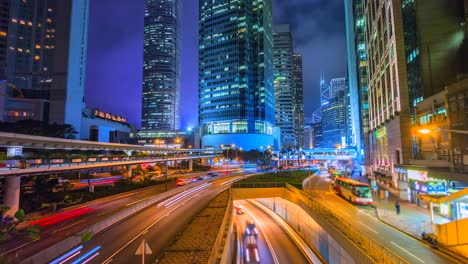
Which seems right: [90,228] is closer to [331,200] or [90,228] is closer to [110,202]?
[110,202]

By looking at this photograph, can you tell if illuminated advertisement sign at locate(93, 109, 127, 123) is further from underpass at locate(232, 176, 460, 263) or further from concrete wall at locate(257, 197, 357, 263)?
concrete wall at locate(257, 197, 357, 263)

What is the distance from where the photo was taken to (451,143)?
2670cm

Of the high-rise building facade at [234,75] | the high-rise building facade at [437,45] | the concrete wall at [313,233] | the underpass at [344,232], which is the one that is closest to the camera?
the underpass at [344,232]

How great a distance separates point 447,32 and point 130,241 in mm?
52687

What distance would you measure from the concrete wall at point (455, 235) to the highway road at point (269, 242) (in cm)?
1292

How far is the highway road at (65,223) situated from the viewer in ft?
58.0

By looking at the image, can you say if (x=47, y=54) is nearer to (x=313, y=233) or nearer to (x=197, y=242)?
(x=197, y=242)

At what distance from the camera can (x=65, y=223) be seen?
23.5m

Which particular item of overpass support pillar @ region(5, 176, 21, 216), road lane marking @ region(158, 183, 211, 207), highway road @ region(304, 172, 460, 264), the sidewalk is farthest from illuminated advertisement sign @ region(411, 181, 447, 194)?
overpass support pillar @ region(5, 176, 21, 216)

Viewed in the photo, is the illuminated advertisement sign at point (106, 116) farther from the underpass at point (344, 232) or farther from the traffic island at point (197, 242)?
the traffic island at point (197, 242)

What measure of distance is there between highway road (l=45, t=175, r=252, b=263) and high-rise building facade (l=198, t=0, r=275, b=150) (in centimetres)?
11408

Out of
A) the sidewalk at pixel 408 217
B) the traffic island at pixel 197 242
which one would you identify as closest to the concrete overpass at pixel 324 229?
the sidewalk at pixel 408 217

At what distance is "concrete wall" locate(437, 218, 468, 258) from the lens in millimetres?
17156

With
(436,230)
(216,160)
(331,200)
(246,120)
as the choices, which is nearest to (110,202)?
(331,200)
